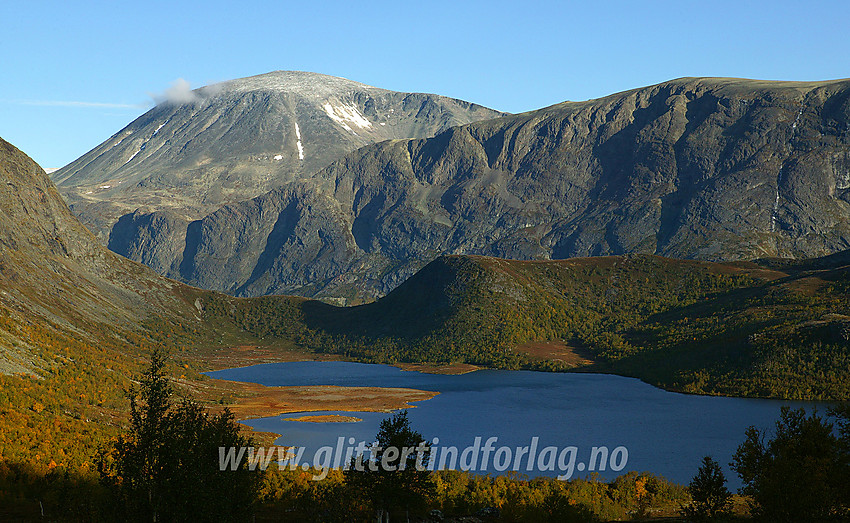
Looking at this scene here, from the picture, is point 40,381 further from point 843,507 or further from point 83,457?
point 843,507

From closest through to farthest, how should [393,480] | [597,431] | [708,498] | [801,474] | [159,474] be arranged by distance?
[159,474] → [801,474] → [393,480] → [708,498] → [597,431]

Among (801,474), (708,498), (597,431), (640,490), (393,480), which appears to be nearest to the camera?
(801,474)

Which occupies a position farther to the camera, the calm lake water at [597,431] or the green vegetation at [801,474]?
the calm lake water at [597,431]

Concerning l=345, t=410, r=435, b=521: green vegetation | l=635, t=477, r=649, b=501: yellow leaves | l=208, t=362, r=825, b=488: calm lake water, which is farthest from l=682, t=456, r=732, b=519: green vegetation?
l=208, t=362, r=825, b=488: calm lake water

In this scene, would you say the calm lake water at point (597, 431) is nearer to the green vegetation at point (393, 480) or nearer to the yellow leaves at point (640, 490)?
the yellow leaves at point (640, 490)

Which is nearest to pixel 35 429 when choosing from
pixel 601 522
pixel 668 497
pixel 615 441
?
pixel 601 522

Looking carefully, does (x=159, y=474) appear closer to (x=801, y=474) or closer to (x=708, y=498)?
(x=801, y=474)

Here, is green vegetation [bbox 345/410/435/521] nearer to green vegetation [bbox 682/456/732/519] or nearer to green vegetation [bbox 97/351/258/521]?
green vegetation [bbox 97/351/258/521]

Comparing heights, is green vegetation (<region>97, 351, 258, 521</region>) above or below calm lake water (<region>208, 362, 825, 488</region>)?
below

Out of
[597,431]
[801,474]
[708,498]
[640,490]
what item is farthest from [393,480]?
[597,431]

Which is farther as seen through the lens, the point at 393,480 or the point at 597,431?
the point at 597,431

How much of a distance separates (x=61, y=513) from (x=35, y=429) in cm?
4205

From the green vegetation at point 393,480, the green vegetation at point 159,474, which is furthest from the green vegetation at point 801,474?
the green vegetation at point 159,474

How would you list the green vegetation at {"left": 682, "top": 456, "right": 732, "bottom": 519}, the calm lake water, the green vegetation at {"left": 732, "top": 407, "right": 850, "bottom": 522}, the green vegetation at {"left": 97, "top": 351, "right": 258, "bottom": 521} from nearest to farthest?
the green vegetation at {"left": 97, "top": 351, "right": 258, "bottom": 521} < the green vegetation at {"left": 732, "top": 407, "right": 850, "bottom": 522} < the green vegetation at {"left": 682, "top": 456, "right": 732, "bottom": 519} < the calm lake water
